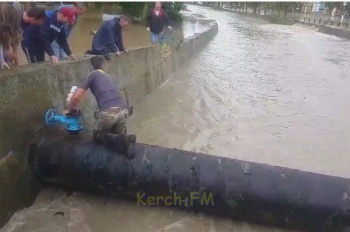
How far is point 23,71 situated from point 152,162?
1.93m

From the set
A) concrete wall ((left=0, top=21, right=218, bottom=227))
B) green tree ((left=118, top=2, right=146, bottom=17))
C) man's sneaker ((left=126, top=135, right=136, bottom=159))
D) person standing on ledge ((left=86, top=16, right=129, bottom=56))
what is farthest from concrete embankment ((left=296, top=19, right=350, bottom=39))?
man's sneaker ((left=126, top=135, right=136, bottom=159))

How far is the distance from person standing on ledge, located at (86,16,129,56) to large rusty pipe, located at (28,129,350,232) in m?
2.66

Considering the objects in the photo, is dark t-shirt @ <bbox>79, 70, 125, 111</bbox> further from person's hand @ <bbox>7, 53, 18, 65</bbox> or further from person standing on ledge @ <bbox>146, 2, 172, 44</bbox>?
person standing on ledge @ <bbox>146, 2, 172, 44</bbox>

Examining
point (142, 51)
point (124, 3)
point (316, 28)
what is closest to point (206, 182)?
point (142, 51)

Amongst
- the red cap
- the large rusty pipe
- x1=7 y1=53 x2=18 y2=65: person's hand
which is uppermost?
the red cap

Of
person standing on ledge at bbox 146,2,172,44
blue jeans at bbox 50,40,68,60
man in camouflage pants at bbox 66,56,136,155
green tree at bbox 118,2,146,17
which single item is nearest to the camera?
man in camouflage pants at bbox 66,56,136,155

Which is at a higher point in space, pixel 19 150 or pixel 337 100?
pixel 19 150

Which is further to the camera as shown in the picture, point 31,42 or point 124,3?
point 124,3

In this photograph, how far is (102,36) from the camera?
7.02 meters

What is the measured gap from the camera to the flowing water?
4.64 metres

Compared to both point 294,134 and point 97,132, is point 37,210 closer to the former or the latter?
point 97,132

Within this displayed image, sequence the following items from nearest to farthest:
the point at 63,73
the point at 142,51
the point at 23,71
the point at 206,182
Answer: the point at 206,182
the point at 23,71
the point at 63,73
the point at 142,51

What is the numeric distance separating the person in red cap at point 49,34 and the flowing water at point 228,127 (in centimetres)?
213

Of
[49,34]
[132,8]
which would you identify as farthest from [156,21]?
[132,8]
